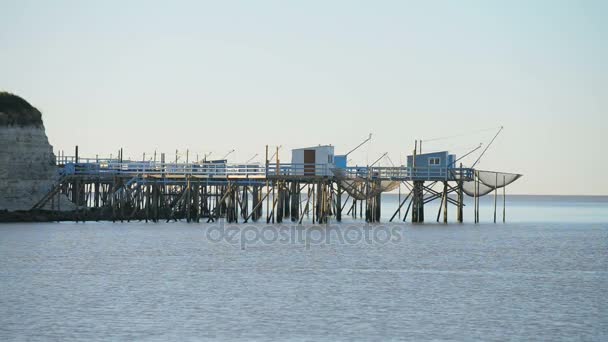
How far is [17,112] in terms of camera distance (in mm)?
69062

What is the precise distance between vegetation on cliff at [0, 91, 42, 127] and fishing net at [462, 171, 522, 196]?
30173mm

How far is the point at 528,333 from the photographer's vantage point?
25656 millimetres

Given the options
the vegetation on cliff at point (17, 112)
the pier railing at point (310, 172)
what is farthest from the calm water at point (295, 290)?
the vegetation on cliff at point (17, 112)

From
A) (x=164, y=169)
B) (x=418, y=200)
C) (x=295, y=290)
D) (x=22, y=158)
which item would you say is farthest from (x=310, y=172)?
(x=295, y=290)

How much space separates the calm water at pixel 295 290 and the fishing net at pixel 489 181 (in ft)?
34.1

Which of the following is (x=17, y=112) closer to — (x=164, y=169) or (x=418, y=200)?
(x=164, y=169)

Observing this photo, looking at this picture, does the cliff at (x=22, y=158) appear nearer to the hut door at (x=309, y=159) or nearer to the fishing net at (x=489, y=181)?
the hut door at (x=309, y=159)

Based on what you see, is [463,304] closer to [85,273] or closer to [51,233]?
[85,273]

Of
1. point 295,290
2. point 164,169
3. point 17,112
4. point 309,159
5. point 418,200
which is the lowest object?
point 295,290

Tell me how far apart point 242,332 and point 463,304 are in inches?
322

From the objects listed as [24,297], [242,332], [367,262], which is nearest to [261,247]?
[367,262]

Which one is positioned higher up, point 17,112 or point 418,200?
point 17,112

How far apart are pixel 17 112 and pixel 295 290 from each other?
41368 millimetres

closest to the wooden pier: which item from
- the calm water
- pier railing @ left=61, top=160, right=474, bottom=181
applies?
pier railing @ left=61, top=160, right=474, bottom=181
